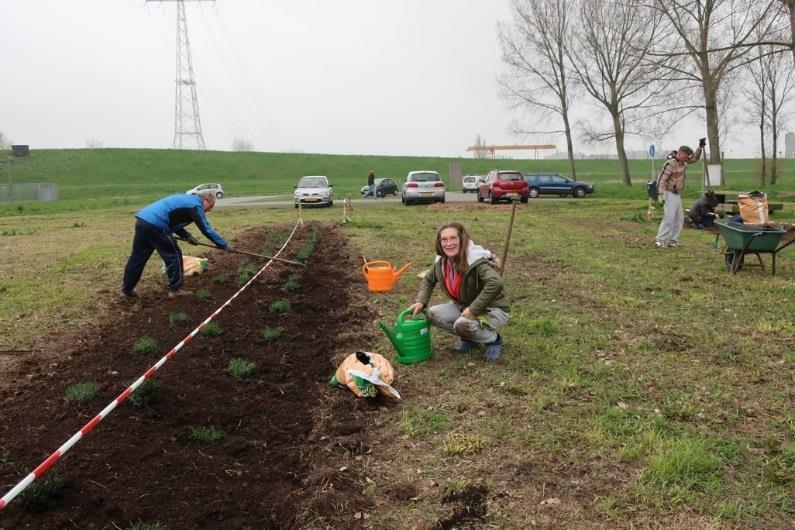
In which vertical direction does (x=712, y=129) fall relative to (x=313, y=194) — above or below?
above

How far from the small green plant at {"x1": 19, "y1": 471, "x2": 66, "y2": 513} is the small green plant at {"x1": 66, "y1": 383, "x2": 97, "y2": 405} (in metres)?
1.16

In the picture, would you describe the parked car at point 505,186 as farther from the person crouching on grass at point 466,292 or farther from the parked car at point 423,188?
the person crouching on grass at point 466,292

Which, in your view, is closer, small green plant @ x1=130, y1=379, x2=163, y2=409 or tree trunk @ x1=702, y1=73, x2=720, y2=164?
small green plant @ x1=130, y1=379, x2=163, y2=409

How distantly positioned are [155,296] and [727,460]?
671 centimetres

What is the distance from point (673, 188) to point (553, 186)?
2147 centimetres

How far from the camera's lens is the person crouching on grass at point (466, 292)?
4.42 m

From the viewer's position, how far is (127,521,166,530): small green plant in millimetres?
2641

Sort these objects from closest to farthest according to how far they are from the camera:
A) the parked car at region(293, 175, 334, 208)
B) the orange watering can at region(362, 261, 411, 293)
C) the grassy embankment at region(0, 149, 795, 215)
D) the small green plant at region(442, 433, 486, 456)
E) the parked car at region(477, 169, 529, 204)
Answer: the small green plant at region(442, 433, 486, 456), the orange watering can at region(362, 261, 411, 293), the parked car at region(477, 169, 529, 204), the parked car at region(293, 175, 334, 208), the grassy embankment at region(0, 149, 795, 215)

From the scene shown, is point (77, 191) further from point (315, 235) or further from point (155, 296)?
point (155, 296)

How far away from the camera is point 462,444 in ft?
11.1

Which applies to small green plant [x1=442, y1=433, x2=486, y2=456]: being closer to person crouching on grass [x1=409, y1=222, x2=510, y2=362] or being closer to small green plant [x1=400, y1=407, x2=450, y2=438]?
small green plant [x1=400, y1=407, x2=450, y2=438]

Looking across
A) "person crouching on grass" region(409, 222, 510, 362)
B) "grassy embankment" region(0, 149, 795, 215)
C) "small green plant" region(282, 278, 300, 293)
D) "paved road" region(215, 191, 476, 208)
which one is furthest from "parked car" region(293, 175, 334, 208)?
"grassy embankment" region(0, 149, 795, 215)

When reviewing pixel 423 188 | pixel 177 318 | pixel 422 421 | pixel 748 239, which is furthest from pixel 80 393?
pixel 423 188

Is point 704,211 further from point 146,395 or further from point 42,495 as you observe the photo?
point 42,495
